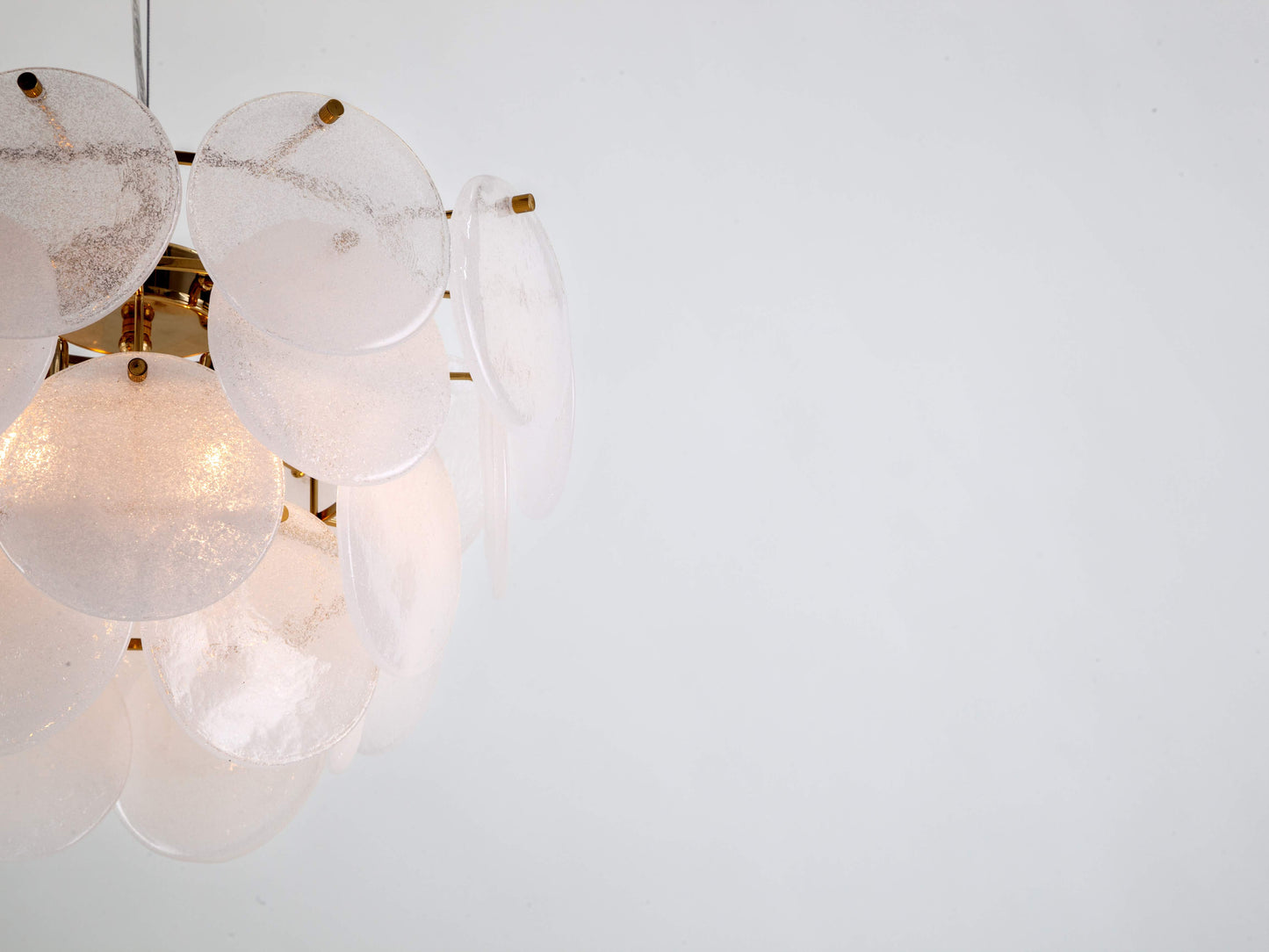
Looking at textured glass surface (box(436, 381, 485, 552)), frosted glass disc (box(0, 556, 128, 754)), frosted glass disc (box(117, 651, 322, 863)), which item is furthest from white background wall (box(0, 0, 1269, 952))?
frosted glass disc (box(0, 556, 128, 754))

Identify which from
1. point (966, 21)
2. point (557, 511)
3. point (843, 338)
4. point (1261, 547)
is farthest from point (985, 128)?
point (557, 511)

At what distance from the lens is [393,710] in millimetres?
609

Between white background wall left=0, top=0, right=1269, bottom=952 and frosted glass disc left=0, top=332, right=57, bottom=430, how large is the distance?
3.48ft

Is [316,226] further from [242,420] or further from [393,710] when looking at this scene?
[393,710]

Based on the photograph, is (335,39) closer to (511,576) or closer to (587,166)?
(587,166)

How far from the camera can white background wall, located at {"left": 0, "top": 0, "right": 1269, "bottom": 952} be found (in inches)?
55.5

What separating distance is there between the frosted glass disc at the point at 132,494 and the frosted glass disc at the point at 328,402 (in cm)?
3

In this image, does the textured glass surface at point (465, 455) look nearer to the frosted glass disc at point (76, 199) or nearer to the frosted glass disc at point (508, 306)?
the frosted glass disc at point (508, 306)

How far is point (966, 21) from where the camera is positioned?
1.41 meters

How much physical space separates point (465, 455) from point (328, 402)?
30 cm

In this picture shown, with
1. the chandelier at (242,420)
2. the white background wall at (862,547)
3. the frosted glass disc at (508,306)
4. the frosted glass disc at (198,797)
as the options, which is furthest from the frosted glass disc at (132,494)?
the white background wall at (862,547)

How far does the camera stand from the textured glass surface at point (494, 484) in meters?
0.49

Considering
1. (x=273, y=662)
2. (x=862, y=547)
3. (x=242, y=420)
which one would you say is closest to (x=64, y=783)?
(x=273, y=662)

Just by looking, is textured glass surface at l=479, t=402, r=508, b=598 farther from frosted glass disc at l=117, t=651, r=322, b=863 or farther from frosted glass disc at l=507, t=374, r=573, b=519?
frosted glass disc at l=117, t=651, r=322, b=863
